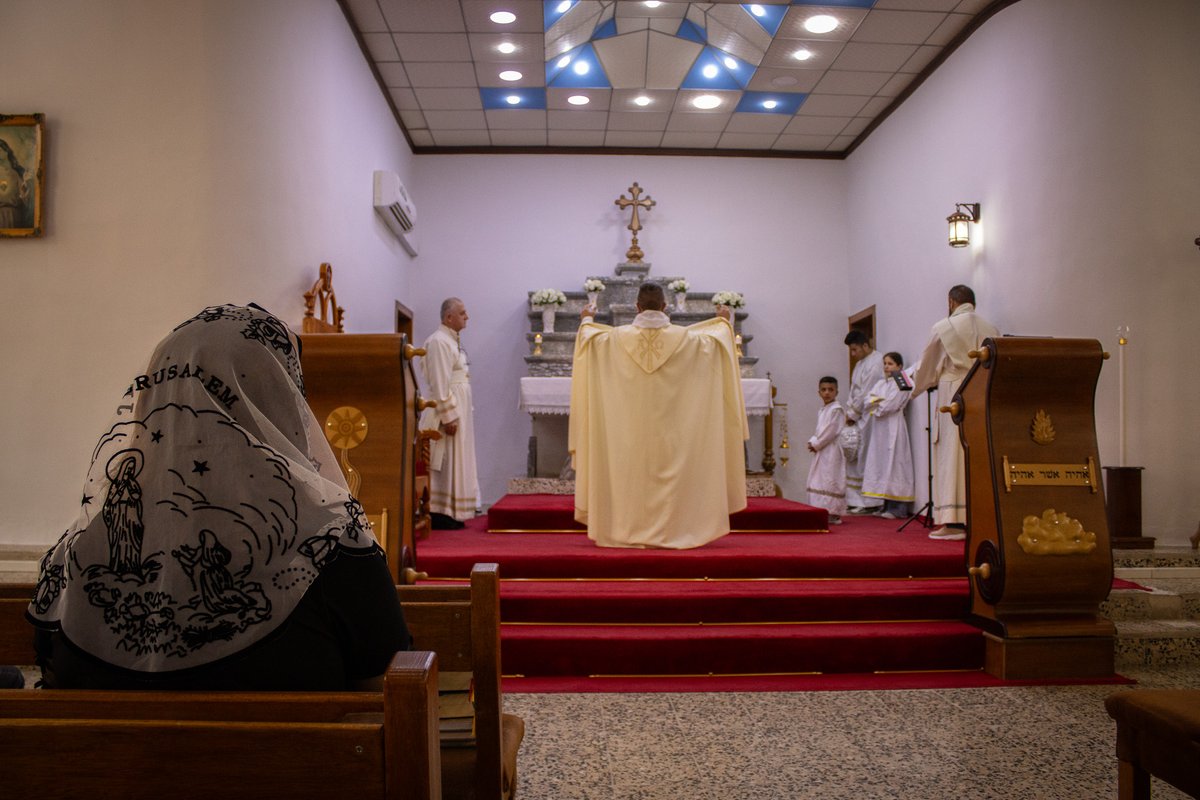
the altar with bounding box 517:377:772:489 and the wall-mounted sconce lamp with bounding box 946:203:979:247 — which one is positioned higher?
the wall-mounted sconce lamp with bounding box 946:203:979:247

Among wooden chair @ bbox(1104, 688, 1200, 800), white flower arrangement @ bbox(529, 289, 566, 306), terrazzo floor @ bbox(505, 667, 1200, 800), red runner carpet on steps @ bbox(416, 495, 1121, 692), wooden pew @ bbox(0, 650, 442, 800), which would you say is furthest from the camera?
white flower arrangement @ bbox(529, 289, 566, 306)

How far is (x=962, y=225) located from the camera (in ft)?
23.1

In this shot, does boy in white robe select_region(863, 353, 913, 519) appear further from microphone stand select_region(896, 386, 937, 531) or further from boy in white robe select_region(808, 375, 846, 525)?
boy in white robe select_region(808, 375, 846, 525)

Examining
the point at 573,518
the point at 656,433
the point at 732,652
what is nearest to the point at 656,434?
the point at 656,433

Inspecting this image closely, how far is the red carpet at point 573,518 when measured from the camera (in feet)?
20.3

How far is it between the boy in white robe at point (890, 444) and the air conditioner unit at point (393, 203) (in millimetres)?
5054

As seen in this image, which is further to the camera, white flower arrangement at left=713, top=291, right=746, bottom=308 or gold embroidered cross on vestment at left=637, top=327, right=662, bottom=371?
white flower arrangement at left=713, top=291, right=746, bottom=308

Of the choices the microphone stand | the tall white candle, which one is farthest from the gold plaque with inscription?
the microphone stand

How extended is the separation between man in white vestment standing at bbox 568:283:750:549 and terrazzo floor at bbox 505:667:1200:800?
5.74ft

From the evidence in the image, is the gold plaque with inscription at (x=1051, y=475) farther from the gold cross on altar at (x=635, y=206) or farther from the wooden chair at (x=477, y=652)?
the gold cross on altar at (x=635, y=206)

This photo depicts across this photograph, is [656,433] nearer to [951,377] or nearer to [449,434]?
[449,434]

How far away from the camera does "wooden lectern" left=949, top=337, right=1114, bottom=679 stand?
12.8 ft

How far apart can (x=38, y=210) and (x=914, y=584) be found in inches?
202

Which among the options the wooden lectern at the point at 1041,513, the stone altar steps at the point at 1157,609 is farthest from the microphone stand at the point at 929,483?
the wooden lectern at the point at 1041,513
